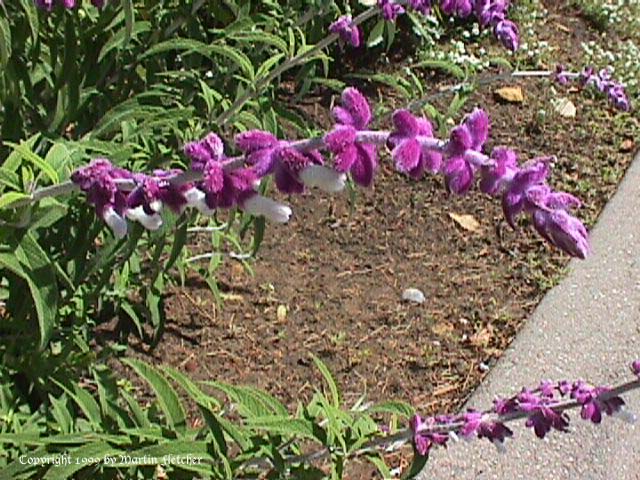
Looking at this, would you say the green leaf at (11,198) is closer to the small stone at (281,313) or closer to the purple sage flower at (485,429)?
the purple sage flower at (485,429)

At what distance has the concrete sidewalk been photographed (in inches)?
139

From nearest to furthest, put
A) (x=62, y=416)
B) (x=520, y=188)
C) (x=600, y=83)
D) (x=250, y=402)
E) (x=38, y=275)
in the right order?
1. (x=520, y=188)
2. (x=38, y=275)
3. (x=250, y=402)
4. (x=62, y=416)
5. (x=600, y=83)

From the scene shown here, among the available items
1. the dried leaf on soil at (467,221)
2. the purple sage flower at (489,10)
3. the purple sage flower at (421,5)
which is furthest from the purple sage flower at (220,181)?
the dried leaf on soil at (467,221)

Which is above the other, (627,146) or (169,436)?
(169,436)

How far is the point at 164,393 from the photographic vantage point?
2359 mm

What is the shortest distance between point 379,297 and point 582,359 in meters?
0.85

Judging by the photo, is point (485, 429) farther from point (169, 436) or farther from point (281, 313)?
point (281, 313)

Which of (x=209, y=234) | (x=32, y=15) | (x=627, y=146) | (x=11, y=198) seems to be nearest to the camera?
(x=11, y=198)

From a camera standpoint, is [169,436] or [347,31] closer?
[169,436]

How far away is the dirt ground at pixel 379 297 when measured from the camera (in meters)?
3.83

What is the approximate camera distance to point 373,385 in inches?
150

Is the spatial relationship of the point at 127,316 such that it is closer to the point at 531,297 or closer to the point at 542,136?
the point at 531,297

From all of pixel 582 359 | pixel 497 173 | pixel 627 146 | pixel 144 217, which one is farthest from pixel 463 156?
pixel 627 146

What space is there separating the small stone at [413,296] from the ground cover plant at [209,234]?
2.6 inches
